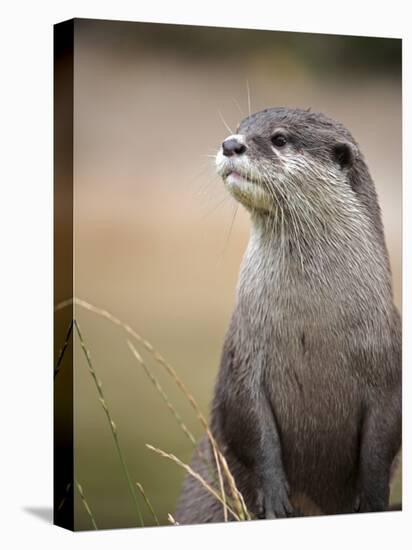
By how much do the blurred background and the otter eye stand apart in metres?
0.32

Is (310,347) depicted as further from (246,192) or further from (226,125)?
(226,125)

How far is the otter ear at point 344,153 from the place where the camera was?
16.8 feet

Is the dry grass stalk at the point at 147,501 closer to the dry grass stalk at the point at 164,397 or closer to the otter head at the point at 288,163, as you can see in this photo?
the dry grass stalk at the point at 164,397

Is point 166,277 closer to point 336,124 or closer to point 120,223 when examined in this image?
point 120,223

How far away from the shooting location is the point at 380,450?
17.1ft

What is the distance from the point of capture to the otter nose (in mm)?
4887

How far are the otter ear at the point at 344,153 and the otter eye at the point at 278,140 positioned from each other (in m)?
0.24

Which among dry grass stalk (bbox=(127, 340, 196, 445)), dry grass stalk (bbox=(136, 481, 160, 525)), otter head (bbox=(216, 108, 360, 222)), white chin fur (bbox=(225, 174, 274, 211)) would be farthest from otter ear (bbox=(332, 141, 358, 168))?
dry grass stalk (bbox=(136, 481, 160, 525))

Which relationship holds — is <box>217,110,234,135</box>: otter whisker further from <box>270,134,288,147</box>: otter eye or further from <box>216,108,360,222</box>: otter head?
<box>270,134,288,147</box>: otter eye

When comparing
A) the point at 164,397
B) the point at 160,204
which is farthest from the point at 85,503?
the point at 160,204

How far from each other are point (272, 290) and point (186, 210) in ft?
1.68

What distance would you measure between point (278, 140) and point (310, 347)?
889 mm

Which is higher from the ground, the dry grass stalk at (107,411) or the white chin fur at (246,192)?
the white chin fur at (246,192)

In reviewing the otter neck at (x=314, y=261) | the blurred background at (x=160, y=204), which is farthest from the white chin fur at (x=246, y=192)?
the blurred background at (x=160, y=204)
